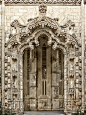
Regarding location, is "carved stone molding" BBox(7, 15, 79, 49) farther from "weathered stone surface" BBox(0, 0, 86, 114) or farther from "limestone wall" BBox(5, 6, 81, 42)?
"limestone wall" BBox(5, 6, 81, 42)

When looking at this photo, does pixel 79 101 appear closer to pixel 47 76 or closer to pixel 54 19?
pixel 47 76

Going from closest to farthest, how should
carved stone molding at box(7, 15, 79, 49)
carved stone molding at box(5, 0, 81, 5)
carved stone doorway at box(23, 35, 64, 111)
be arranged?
carved stone molding at box(7, 15, 79, 49) → carved stone molding at box(5, 0, 81, 5) → carved stone doorway at box(23, 35, 64, 111)

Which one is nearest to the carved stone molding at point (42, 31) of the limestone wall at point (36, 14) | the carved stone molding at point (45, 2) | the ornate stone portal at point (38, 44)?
the ornate stone portal at point (38, 44)

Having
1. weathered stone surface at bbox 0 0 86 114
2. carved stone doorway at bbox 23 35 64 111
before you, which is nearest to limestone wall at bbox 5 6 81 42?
weathered stone surface at bbox 0 0 86 114

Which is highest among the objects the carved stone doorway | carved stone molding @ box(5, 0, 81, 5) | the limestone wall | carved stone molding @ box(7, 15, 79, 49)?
carved stone molding @ box(5, 0, 81, 5)

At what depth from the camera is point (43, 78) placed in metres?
12.3

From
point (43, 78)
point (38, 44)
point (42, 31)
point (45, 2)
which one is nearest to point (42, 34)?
point (42, 31)

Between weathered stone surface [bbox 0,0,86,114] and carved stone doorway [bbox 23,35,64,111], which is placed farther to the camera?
carved stone doorway [bbox 23,35,64,111]

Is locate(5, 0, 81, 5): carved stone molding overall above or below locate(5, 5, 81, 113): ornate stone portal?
above

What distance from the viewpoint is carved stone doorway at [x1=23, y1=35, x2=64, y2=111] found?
1215 centimetres

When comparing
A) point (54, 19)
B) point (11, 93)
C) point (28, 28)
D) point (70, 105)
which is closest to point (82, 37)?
point (54, 19)

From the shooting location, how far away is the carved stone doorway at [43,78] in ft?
39.9

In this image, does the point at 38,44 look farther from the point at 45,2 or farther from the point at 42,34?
the point at 45,2

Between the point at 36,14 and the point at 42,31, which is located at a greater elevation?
the point at 36,14
